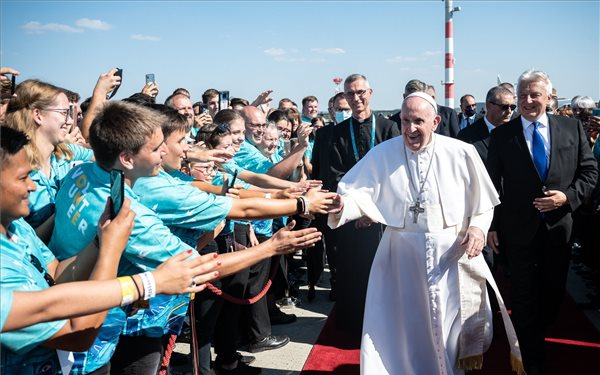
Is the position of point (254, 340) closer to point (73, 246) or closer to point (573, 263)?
point (73, 246)

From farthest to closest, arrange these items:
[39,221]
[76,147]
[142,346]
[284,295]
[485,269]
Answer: [284,295], [76,147], [485,269], [39,221], [142,346]

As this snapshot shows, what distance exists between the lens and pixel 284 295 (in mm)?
6680

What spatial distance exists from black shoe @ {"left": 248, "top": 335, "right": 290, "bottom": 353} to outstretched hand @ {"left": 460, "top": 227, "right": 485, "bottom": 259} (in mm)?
2198

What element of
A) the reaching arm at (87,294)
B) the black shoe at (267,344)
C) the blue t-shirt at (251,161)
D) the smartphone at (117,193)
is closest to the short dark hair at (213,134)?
the blue t-shirt at (251,161)

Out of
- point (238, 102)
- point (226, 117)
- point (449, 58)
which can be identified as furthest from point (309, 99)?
point (449, 58)

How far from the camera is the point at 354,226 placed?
561 centimetres

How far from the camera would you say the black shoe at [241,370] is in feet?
14.7

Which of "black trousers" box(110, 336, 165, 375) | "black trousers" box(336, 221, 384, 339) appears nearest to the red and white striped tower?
"black trousers" box(336, 221, 384, 339)

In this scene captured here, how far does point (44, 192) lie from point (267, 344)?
2.80 metres

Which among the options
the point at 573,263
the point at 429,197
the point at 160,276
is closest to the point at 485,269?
the point at 429,197

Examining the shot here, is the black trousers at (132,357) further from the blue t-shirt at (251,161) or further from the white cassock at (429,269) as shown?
the blue t-shirt at (251,161)

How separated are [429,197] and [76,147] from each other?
2.79 metres

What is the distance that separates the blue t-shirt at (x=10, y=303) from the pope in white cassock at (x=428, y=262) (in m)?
2.33

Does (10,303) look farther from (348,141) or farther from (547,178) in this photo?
(348,141)
